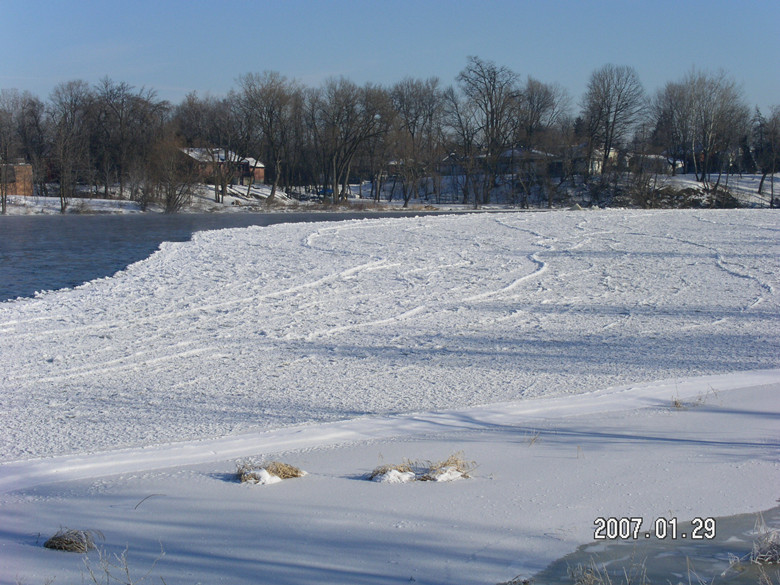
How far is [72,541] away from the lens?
12.7 ft

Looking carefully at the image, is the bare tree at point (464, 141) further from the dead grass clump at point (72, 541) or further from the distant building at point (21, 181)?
the dead grass clump at point (72, 541)

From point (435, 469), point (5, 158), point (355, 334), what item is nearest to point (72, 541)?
point (435, 469)

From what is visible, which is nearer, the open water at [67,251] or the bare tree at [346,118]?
A: the open water at [67,251]

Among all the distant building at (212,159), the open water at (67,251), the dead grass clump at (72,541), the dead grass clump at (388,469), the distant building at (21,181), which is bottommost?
the dead grass clump at (72,541)

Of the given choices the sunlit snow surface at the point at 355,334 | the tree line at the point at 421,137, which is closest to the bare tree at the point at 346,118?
the tree line at the point at 421,137

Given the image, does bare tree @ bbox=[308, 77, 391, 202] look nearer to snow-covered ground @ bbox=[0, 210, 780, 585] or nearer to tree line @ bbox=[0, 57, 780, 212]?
tree line @ bbox=[0, 57, 780, 212]

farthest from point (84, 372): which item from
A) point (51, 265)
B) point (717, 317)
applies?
point (51, 265)

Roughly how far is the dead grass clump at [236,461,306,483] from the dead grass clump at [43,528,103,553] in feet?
3.67

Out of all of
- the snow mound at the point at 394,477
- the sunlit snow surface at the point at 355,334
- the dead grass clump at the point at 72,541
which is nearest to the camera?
the dead grass clump at the point at 72,541

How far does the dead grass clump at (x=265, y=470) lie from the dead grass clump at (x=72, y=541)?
112 cm

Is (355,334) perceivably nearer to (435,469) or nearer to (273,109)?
(435,469)

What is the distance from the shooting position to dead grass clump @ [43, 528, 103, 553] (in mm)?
3844

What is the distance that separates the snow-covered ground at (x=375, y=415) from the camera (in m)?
4.05
